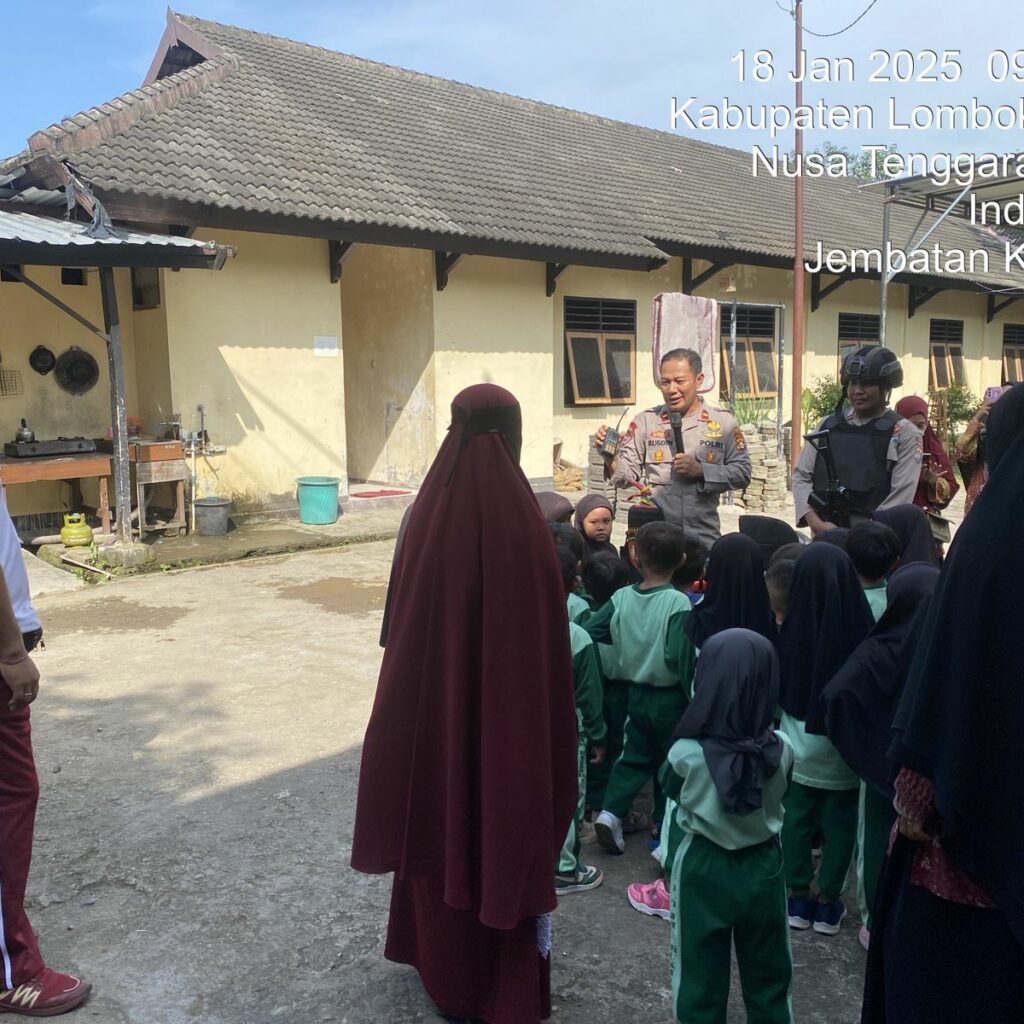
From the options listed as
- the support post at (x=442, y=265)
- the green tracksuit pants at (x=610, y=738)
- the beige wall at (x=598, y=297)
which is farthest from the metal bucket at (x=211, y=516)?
the green tracksuit pants at (x=610, y=738)

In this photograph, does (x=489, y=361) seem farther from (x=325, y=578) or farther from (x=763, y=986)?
(x=763, y=986)

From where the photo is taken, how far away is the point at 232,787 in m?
3.76

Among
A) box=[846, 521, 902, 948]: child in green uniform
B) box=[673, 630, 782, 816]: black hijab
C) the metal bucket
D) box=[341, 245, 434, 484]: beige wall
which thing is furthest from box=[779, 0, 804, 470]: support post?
box=[673, 630, 782, 816]: black hijab

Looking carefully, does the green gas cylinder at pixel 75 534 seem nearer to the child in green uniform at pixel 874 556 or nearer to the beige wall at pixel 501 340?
the beige wall at pixel 501 340

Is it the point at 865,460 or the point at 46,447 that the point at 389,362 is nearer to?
the point at 46,447

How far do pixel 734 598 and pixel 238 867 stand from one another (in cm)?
189

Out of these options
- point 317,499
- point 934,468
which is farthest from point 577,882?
point 317,499

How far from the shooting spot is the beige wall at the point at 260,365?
30.8 ft

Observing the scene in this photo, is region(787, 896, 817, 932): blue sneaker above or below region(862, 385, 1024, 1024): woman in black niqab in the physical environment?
below

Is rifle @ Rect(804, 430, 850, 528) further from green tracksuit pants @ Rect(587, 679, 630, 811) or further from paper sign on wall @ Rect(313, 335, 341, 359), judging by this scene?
paper sign on wall @ Rect(313, 335, 341, 359)

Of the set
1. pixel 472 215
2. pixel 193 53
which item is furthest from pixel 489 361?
pixel 193 53

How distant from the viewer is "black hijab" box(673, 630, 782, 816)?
215 centimetres

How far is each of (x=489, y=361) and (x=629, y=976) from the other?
9802 millimetres

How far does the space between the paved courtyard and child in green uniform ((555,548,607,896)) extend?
0.06 metres
